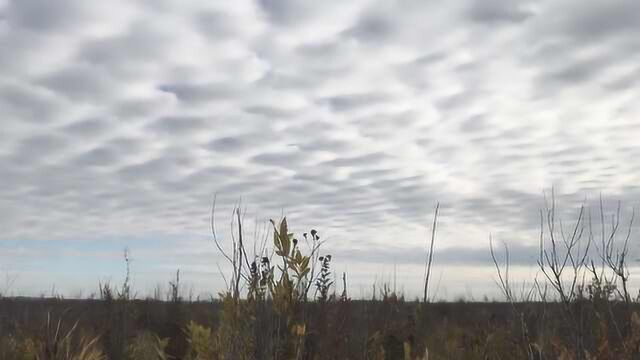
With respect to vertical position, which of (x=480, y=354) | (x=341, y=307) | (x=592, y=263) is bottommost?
(x=480, y=354)

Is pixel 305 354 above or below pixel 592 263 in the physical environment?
below

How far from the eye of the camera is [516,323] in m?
11.1

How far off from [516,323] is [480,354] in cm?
79

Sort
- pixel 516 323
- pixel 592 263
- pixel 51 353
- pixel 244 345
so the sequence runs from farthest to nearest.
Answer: pixel 516 323
pixel 592 263
pixel 244 345
pixel 51 353

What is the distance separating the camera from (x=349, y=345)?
26.1 ft

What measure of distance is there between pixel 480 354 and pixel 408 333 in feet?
8.49

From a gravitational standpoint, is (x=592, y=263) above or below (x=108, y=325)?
above

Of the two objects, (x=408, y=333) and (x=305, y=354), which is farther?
(x=408, y=333)

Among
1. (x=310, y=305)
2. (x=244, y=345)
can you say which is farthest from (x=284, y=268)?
(x=244, y=345)

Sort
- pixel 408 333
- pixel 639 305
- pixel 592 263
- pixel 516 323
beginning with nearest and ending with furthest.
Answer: pixel 592 263, pixel 639 305, pixel 516 323, pixel 408 333

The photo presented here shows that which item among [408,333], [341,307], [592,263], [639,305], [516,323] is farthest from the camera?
[408,333]

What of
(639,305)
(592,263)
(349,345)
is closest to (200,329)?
(349,345)

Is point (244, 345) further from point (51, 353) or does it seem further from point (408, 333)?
point (408, 333)

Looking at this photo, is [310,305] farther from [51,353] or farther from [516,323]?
[516,323]
